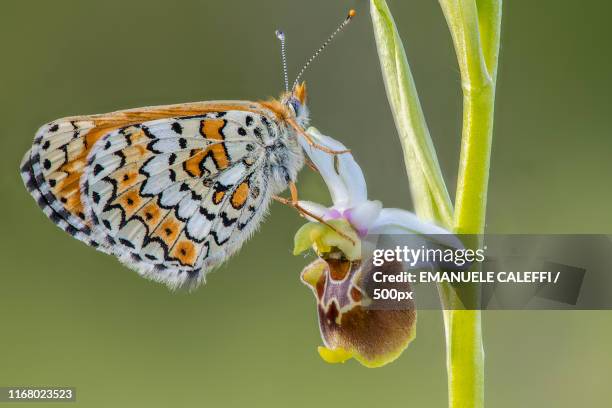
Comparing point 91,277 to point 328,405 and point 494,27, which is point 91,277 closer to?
point 328,405

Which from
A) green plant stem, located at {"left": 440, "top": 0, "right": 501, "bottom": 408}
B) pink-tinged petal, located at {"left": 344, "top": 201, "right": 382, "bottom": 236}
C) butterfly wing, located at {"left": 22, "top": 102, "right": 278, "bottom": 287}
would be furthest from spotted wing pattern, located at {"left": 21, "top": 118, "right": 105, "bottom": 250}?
green plant stem, located at {"left": 440, "top": 0, "right": 501, "bottom": 408}

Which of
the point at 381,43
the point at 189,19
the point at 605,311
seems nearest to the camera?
the point at 381,43

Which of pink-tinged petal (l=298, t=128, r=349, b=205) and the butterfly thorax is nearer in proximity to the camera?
pink-tinged petal (l=298, t=128, r=349, b=205)

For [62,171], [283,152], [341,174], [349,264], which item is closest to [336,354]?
[349,264]

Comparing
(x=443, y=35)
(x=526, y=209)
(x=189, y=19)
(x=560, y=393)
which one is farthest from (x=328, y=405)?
(x=189, y=19)

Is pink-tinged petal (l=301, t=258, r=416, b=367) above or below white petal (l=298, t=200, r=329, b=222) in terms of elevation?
below

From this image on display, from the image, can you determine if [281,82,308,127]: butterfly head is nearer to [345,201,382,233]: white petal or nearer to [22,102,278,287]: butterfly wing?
[22,102,278,287]: butterfly wing
